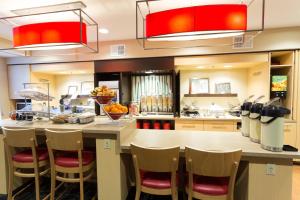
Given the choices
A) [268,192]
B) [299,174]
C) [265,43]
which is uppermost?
[265,43]

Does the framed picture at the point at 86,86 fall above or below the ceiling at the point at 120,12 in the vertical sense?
below

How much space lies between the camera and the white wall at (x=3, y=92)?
178 inches

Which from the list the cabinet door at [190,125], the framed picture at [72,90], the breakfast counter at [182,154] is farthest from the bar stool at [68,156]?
the framed picture at [72,90]

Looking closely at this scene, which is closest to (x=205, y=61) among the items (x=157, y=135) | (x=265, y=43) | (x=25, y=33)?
(x=265, y=43)

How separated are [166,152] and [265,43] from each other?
3255mm

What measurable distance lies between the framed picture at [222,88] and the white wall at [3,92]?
205 inches

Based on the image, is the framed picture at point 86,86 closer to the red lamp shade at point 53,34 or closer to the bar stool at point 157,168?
the red lamp shade at point 53,34

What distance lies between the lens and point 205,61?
377 centimetres

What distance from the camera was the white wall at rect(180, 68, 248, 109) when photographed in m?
4.25

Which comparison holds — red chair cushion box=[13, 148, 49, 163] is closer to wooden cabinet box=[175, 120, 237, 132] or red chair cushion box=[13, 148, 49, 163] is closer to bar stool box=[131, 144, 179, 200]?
bar stool box=[131, 144, 179, 200]

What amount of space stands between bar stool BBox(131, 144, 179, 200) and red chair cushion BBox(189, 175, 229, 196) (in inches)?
8.2

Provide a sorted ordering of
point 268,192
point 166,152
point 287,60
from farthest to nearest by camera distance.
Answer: point 287,60
point 268,192
point 166,152

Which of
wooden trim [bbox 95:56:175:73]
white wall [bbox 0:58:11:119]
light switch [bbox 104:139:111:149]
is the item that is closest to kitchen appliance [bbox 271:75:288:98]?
wooden trim [bbox 95:56:175:73]

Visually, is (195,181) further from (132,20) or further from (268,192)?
(132,20)
